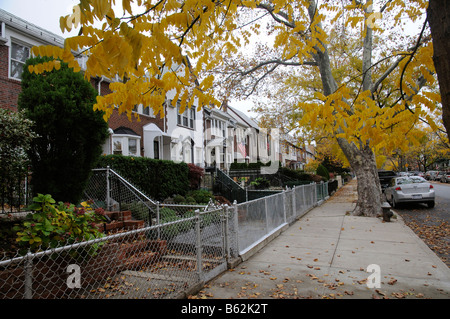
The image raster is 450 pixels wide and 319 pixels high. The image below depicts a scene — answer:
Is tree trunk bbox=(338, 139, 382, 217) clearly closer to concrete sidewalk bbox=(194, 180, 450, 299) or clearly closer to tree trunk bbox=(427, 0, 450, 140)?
concrete sidewalk bbox=(194, 180, 450, 299)

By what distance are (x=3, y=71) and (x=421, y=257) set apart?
14096 mm

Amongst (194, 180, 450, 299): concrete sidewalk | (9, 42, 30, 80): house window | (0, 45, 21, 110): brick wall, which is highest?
(9, 42, 30, 80): house window

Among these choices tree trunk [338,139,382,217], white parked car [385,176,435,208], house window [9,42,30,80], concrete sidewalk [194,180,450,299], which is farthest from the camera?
white parked car [385,176,435,208]

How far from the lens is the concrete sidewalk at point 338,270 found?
14.4ft

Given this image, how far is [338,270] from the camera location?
538 centimetres

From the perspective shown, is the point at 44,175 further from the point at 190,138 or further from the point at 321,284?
the point at 190,138

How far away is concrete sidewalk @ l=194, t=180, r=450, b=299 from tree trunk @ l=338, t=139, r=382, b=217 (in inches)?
128

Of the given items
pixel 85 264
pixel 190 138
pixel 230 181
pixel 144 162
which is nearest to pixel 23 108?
pixel 85 264

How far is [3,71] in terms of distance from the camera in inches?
421

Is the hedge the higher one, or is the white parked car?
the hedge

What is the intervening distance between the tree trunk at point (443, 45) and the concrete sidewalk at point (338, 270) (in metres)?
3.02

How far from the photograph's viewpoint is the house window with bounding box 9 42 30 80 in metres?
11.2

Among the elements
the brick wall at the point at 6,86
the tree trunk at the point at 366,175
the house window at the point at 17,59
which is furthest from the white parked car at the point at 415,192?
the house window at the point at 17,59

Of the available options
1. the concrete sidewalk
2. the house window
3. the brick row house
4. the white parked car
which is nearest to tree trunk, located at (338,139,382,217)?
the white parked car
